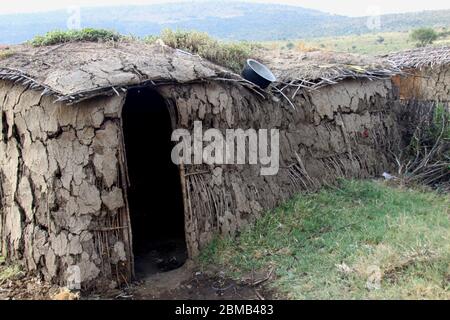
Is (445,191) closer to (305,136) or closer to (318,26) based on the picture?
(305,136)

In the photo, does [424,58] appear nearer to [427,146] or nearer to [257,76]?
[427,146]

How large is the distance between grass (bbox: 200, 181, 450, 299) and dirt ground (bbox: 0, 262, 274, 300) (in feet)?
0.60

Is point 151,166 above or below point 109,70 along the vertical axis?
below

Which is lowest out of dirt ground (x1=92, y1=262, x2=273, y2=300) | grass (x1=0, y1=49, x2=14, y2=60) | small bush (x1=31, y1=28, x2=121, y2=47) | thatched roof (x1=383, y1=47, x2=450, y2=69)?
dirt ground (x1=92, y1=262, x2=273, y2=300)

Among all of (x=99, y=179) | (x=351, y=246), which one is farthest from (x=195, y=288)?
(x=351, y=246)

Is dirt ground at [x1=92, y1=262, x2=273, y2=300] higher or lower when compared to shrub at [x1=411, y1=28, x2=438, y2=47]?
lower

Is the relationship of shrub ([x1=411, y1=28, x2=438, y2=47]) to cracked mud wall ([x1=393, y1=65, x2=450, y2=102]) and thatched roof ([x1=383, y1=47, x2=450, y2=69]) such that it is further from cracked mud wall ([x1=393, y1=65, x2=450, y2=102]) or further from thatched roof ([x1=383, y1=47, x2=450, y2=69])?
cracked mud wall ([x1=393, y1=65, x2=450, y2=102])

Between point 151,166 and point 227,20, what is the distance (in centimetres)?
5343

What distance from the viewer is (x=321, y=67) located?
332 inches

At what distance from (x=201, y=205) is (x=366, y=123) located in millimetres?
3968

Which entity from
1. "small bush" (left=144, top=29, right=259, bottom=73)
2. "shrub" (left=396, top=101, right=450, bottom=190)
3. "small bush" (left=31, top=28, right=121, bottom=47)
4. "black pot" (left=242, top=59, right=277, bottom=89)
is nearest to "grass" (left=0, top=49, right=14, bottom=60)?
"small bush" (left=31, top=28, right=121, bottom=47)

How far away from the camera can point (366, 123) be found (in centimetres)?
879

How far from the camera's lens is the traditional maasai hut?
17.9 feet
